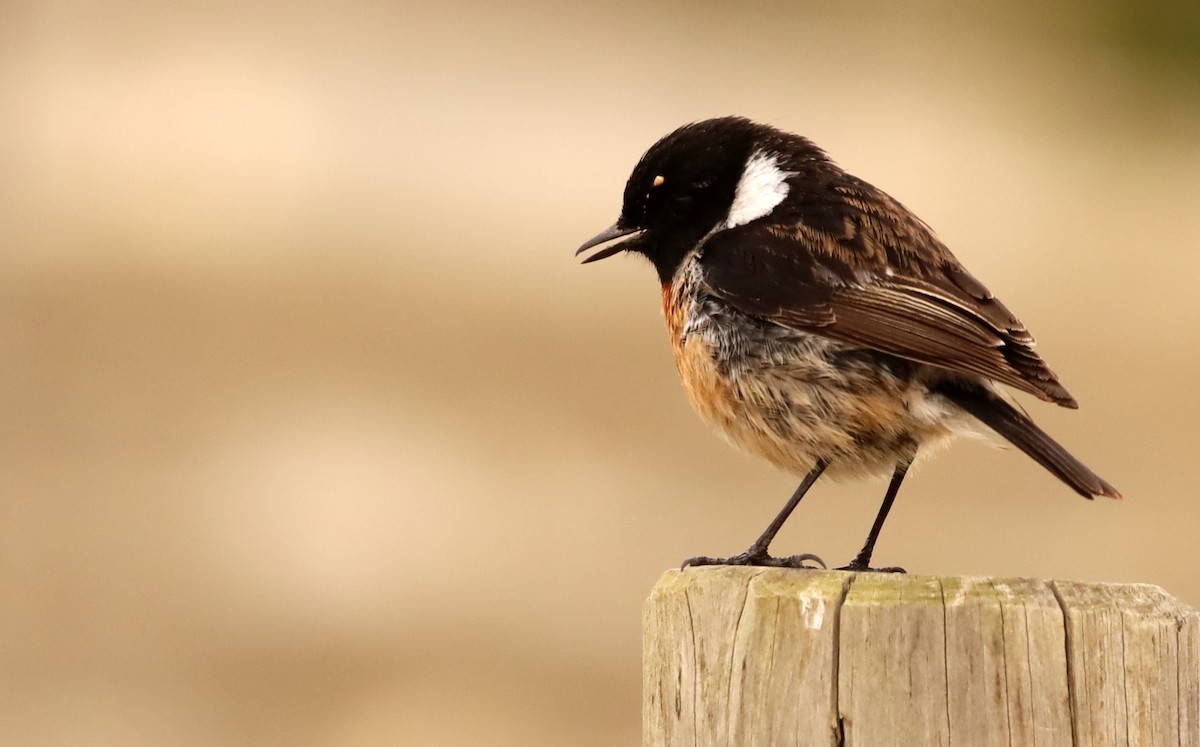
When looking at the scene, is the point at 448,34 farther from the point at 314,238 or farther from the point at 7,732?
the point at 7,732

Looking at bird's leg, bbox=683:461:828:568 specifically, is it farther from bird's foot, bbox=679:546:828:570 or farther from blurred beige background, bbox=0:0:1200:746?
blurred beige background, bbox=0:0:1200:746

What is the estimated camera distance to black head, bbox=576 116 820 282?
222 inches

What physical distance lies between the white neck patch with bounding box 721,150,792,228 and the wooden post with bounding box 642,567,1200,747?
2463mm

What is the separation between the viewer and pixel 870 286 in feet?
15.7

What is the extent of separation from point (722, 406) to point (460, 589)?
5.09m

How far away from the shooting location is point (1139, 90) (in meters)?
11.4

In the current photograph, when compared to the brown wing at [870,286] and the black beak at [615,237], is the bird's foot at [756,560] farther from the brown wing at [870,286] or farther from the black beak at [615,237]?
the black beak at [615,237]

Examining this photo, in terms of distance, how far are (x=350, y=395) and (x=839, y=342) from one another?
588cm

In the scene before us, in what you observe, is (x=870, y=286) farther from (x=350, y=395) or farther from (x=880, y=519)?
(x=350, y=395)

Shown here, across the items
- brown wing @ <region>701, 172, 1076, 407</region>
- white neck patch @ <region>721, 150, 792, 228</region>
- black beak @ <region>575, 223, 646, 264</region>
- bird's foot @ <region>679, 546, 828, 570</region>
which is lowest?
bird's foot @ <region>679, 546, 828, 570</region>

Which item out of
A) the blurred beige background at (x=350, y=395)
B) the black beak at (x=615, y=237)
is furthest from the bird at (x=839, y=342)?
the blurred beige background at (x=350, y=395)

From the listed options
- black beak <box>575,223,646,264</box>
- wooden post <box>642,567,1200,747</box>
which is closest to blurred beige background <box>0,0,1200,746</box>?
black beak <box>575,223,646,264</box>

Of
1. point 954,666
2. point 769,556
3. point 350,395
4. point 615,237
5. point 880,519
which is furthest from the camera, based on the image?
point 350,395

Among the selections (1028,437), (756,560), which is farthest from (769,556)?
(1028,437)
